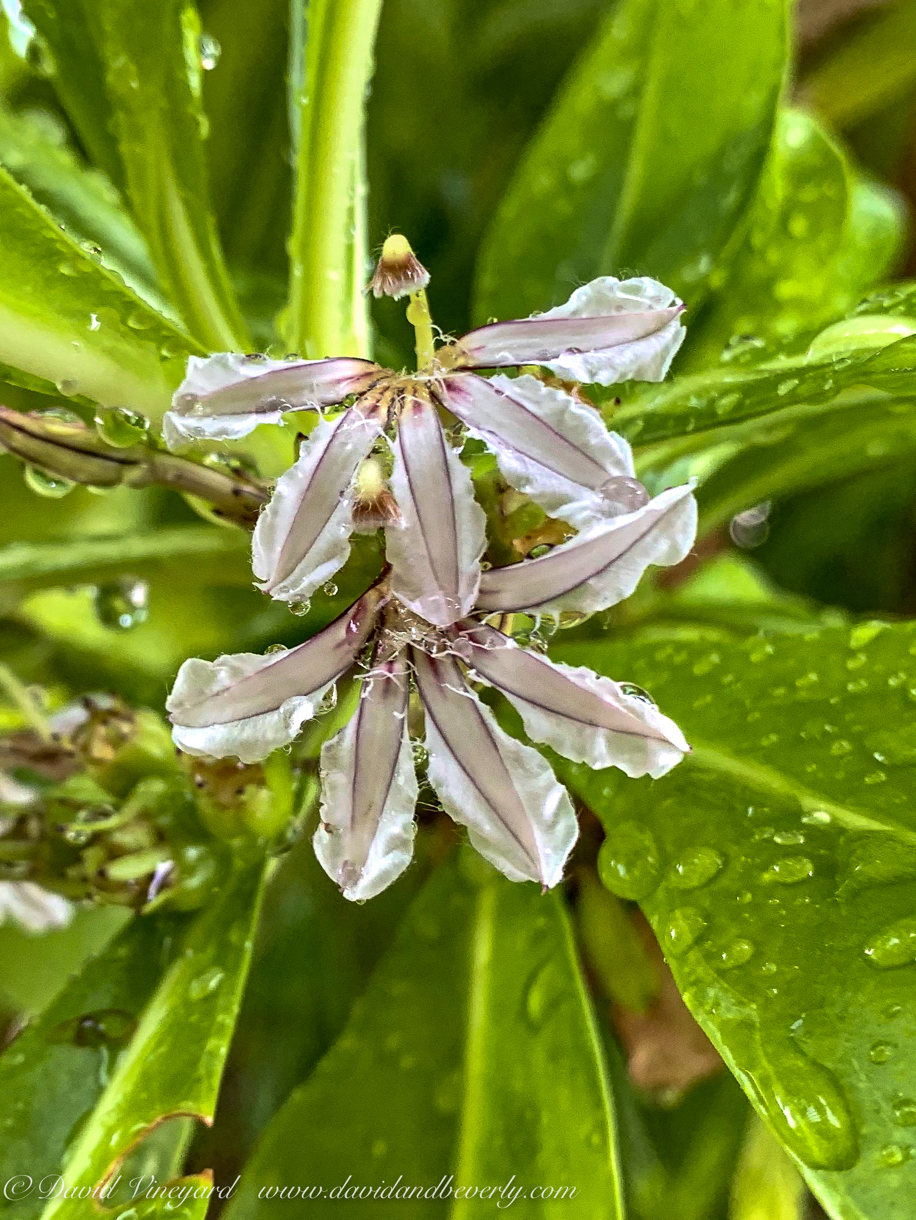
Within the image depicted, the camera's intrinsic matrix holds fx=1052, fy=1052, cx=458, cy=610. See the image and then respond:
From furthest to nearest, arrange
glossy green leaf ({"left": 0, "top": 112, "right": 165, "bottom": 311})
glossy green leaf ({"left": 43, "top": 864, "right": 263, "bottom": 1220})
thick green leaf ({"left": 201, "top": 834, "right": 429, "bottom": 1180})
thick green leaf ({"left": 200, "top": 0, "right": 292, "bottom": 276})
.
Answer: thick green leaf ({"left": 200, "top": 0, "right": 292, "bottom": 276})
thick green leaf ({"left": 201, "top": 834, "right": 429, "bottom": 1180})
glossy green leaf ({"left": 0, "top": 112, "right": 165, "bottom": 311})
glossy green leaf ({"left": 43, "top": 864, "right": 263, "bottom": 1220})

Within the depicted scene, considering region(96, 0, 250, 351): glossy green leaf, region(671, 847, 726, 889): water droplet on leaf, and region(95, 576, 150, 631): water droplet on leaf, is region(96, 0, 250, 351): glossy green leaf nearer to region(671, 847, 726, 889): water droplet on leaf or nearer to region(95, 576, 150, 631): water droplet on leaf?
region(95, 576, 150, 631): water droplet on leaf

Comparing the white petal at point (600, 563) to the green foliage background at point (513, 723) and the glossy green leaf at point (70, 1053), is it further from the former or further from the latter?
the glossy green leaf at point (70, 1053)

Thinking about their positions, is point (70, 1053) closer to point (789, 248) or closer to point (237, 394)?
point (237, 394)

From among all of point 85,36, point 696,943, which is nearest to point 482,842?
point 696,943

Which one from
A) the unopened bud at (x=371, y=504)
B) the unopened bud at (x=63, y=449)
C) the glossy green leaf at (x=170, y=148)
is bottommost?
the unopened bud at (x=371, y=504)

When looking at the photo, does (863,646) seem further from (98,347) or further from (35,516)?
(35,516)

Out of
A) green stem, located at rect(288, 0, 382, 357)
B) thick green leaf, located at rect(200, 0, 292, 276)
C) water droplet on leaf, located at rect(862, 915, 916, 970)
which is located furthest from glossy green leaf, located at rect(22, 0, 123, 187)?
water droplet on leaf, located at rect(862, 915, 916, 970)

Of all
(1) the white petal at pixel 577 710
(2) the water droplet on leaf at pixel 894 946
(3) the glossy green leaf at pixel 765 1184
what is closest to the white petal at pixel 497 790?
(1) the white petal at pixel 577 710
